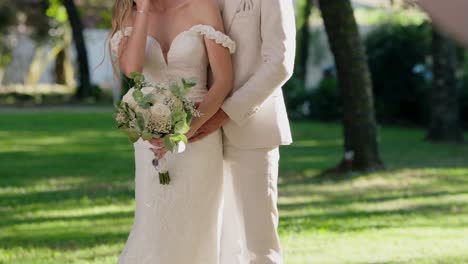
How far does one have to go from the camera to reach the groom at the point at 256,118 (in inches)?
171

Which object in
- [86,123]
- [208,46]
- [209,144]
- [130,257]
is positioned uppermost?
[208,46]

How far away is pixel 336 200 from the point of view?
11148 millimetres

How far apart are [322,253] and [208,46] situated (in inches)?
144

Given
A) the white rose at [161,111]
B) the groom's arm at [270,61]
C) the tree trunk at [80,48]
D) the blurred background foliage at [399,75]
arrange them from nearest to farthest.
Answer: the white rose at [161,111] → the groom's arm at [270,61] → the blurred background foliage at [399,75] → the tree trunk at [80,48]

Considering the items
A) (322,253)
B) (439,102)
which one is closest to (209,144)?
(322,253)

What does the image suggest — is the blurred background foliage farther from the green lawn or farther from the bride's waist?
the bride's waist

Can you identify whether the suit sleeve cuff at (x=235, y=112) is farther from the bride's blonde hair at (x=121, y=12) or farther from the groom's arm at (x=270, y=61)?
the bride's blonde hair at (x=121, y=12)

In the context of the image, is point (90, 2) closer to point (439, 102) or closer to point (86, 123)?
point (86, 123)

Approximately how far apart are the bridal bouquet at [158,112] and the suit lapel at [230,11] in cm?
42

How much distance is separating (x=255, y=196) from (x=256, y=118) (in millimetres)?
379

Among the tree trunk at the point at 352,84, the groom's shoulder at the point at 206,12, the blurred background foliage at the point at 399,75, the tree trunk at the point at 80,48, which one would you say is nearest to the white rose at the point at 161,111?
the groom's shoulder at the point at 206,12

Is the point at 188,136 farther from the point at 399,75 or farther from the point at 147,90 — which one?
the point at 399,75

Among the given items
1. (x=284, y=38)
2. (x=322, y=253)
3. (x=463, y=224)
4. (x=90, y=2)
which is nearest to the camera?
(x=284, y=38)

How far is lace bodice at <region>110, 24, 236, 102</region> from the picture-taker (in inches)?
173
